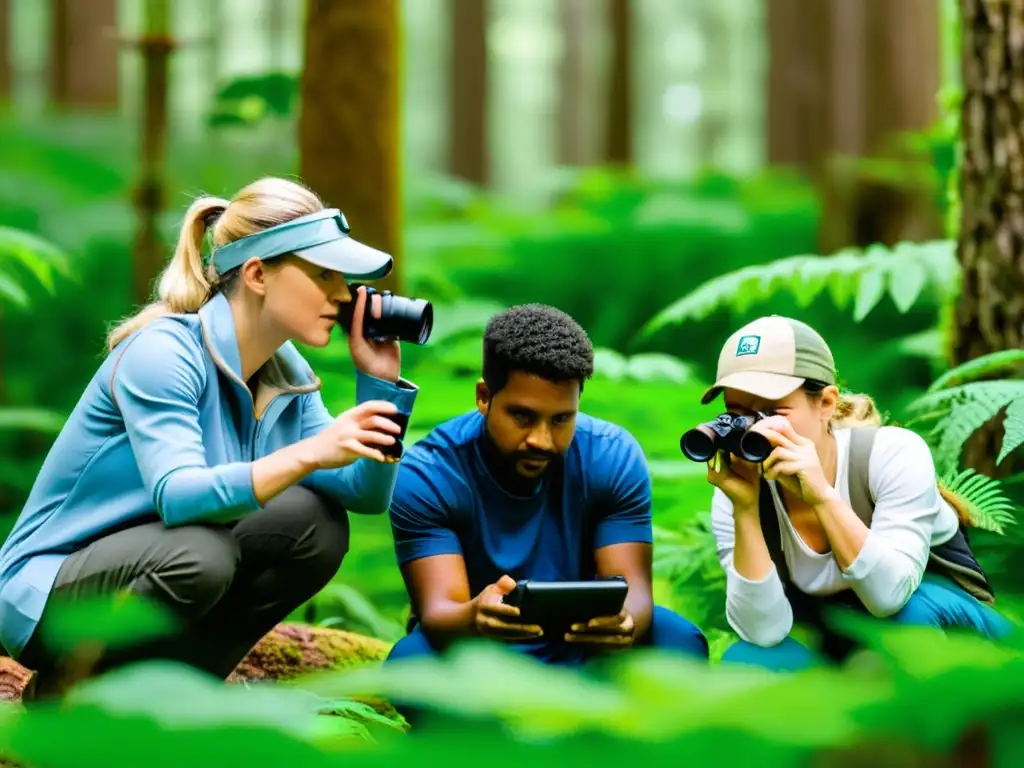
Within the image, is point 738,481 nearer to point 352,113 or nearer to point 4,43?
point 352,113

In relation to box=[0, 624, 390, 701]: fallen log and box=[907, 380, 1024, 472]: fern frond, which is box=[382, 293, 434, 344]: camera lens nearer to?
box=[0, 624, 390, 701]: fallen log

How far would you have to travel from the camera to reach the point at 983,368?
3.65 m

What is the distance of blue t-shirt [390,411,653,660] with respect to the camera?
110 inches

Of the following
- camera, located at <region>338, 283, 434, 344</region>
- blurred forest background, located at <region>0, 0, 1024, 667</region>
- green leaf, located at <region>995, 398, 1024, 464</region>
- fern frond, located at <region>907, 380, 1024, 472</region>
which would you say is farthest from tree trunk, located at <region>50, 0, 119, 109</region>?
green leaf, located at <region>995, 398, 1024, 464</region>

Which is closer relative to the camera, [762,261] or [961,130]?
[961,130]

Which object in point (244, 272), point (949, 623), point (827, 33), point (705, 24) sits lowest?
point (949, 623)

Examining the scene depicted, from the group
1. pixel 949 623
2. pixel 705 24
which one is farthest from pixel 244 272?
pixel 705 24

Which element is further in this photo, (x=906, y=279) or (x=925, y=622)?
(x=906, y=279)

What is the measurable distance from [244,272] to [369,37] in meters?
2.56

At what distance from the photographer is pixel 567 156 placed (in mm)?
20234

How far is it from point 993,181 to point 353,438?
252 centimetres

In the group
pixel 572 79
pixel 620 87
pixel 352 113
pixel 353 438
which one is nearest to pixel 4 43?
pixel 620 87

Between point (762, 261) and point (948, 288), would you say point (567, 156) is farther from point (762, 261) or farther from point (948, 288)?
point (948, 288)

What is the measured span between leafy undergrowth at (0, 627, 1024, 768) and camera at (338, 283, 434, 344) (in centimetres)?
133
